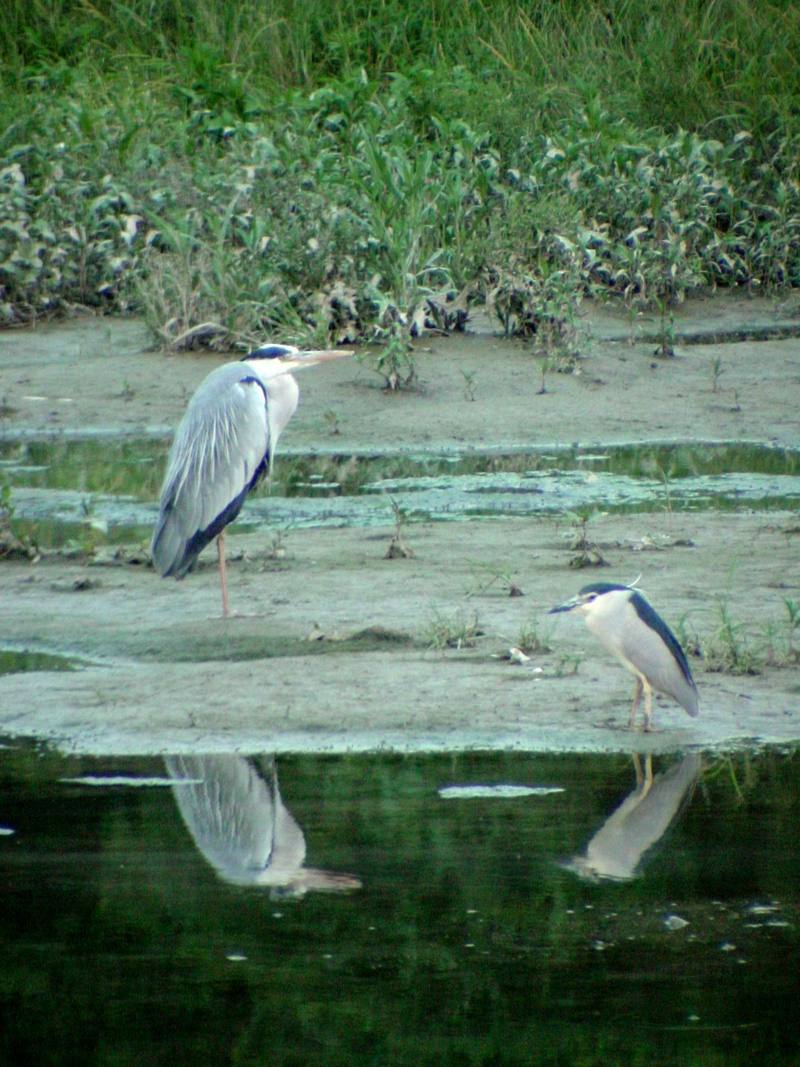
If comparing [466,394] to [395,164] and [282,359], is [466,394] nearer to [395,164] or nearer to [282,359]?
[395,164]

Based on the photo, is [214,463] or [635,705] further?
[214,463]

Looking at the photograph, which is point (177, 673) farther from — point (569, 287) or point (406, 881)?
point (569, 287)

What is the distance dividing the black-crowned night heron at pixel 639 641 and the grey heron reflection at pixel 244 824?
92cm

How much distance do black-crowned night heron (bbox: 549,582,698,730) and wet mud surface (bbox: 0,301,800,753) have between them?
0.12m

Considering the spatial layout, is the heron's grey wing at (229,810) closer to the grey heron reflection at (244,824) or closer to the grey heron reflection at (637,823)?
the grey heron reflection at (244,824)

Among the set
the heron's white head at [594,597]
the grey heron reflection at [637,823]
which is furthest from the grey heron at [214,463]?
the grey heron reflection at [637,823]

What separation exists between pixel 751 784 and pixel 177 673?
1.75 metres

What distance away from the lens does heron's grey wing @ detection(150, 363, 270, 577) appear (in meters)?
6.21

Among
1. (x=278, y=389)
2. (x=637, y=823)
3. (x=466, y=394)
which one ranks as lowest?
(x=466, y=394)

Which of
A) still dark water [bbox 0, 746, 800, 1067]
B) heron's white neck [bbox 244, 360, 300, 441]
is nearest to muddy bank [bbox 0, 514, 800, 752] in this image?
still dark water [bbox 0, 746, 800, 1067]

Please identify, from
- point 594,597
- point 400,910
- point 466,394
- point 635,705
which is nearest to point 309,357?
point 594,597

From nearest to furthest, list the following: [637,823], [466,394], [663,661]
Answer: [637,823]
[663,661]
[466,394]

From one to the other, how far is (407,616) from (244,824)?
186cm

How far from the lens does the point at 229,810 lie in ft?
13.4
